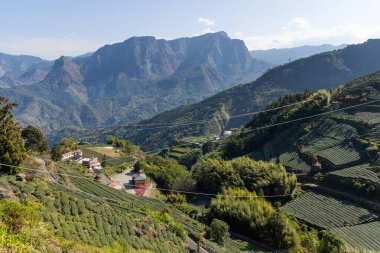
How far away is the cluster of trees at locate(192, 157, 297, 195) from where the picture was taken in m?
42.3

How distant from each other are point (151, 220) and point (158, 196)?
28286mm

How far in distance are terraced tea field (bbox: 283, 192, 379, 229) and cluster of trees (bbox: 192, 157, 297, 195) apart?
2449 mm

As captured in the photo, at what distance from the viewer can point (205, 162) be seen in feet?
164

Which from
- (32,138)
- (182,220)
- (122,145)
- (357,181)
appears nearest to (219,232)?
(182,220)

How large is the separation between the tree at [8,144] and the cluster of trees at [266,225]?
62.3 ft

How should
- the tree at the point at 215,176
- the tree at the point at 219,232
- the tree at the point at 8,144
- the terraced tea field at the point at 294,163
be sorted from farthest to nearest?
the terraced tea field at the point at 294,163
the tree at the point at 215,176
the tree at the point at 219,232
the tree at the point at 8,144

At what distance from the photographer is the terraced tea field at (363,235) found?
29122 mm

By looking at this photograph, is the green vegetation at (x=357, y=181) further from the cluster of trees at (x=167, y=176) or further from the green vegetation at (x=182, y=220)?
the cluster of trees at (x=167, y=176)

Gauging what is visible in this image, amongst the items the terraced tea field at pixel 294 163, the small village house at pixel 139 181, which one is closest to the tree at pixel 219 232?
the terraced tea field at pixel 294 163

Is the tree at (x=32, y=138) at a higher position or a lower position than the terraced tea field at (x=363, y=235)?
higher

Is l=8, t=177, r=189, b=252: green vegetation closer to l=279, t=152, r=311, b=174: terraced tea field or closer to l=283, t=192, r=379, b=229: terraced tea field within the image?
l=283, t=192, r=379, b=229: terraced tea field

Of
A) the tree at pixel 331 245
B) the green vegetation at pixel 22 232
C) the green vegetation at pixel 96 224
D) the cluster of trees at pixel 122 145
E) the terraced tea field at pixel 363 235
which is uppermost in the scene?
the green vegetation at pixel 22 232

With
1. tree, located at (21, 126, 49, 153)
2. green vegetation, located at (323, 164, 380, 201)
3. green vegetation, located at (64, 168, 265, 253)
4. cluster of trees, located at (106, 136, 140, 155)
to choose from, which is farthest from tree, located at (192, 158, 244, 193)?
cluster of trees, located at (106, 136, 140, 155)

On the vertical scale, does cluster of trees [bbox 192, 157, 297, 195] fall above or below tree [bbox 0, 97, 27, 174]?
below
